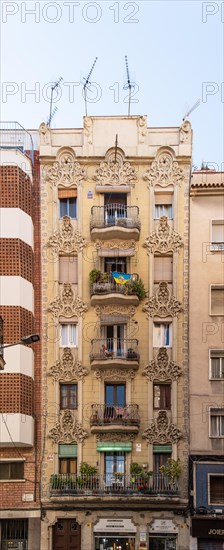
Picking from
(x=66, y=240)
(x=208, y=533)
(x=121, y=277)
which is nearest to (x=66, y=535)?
(x=208, y=533)

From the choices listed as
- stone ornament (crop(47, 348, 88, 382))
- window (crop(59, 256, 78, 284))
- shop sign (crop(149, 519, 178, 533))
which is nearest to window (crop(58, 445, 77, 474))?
stone ornament (crop(47, 348, 88, 382))

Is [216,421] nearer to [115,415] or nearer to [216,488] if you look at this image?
[216,488]

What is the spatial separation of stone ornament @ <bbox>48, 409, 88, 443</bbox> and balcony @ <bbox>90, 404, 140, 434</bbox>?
0.74 meters

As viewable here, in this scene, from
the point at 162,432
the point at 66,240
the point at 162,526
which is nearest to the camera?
the point at 162,526

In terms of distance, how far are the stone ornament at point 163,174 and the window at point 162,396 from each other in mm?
10104

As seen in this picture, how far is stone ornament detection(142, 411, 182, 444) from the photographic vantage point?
42.0 m

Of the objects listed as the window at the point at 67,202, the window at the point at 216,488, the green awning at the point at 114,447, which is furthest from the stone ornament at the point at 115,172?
the window at the point at 216,488

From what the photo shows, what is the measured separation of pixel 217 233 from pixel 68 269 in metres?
7.74

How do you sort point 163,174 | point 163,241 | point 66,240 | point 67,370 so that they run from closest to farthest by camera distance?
point 67,370
point 163,241
point 66,240
point 163,174

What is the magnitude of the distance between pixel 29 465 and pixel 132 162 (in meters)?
15.9

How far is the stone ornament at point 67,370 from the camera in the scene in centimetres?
4275

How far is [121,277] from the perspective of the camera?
43.0 metres

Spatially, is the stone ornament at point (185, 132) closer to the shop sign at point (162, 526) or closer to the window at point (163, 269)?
the window at point (163, 269)

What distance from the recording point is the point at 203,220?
44219mm
